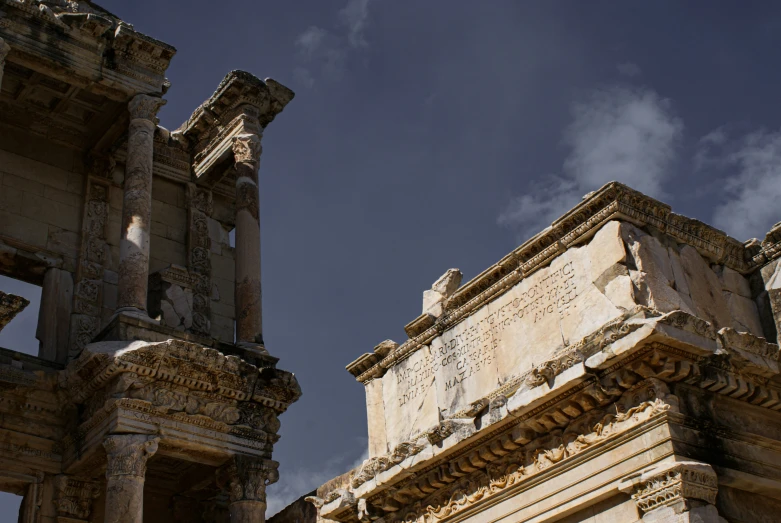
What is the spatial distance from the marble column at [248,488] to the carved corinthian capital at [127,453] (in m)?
1.50

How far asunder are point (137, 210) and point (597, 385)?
30.5 ft

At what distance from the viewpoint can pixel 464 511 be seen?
34.2 ft

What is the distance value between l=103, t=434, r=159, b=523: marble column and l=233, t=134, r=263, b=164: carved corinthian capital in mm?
5856

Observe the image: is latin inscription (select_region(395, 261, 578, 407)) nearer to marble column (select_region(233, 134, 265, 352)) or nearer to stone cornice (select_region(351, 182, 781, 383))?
stone cornice (select_region(351, 182, 781, 383))

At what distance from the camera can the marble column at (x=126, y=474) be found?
13.1 m

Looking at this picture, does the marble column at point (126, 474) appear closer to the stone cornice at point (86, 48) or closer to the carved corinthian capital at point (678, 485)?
the stone cornice at point (86, 48)

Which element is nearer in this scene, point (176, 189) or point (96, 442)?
point (96, 442)

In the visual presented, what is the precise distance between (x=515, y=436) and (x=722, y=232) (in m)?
3.09

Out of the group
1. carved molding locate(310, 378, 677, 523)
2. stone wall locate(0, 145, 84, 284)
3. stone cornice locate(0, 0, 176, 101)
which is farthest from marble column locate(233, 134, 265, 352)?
carved molding locate(310, 378, 677, 523)

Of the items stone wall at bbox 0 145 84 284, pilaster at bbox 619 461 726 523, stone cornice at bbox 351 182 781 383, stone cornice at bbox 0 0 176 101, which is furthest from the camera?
stone wall at bbox 0 145 84 284

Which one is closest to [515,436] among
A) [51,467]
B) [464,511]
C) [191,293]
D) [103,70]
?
[464,511]

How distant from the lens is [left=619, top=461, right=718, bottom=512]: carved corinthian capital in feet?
26.1

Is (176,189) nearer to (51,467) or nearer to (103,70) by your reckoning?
(103,70)

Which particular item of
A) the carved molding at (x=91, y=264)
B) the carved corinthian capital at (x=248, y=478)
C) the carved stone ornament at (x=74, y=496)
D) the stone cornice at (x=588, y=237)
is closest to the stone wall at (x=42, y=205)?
the carved molding at (x=91, y=264)
